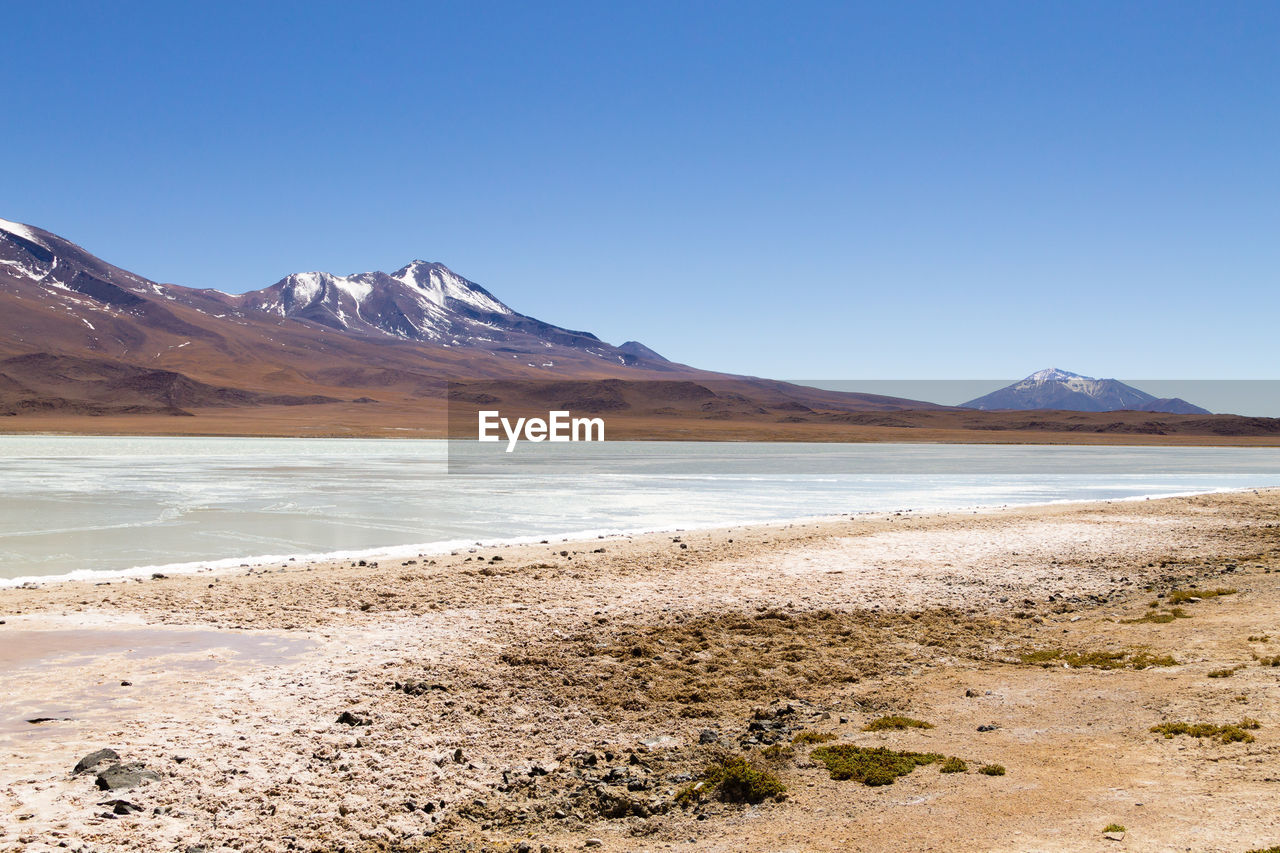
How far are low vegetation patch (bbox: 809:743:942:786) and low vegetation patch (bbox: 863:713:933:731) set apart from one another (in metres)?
0.47

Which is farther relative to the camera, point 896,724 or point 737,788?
point 896,724

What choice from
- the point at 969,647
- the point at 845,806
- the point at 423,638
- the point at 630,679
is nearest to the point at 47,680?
the point at 423,638

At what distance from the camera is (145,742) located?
636cm

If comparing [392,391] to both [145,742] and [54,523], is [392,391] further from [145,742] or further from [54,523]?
[145,742]

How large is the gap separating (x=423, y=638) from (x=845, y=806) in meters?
5.32

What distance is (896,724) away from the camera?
6738mm

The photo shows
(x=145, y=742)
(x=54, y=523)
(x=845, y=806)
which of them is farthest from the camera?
(x=54, y=523)

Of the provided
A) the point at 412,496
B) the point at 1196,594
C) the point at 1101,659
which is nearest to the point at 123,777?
the point at 1101,659

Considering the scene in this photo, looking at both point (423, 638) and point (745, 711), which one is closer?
point (745, 711)

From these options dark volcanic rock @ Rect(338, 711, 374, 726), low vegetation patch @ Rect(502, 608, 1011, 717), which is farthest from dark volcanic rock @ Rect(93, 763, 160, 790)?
low vegetation patch @ Rect(502, 608, 1011, 717)

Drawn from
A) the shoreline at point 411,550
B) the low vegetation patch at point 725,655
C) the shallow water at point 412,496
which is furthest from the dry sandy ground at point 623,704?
the shallow water at point 412,496

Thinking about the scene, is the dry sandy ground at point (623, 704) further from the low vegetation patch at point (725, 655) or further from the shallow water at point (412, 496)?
the shallow water at point (412, 496)

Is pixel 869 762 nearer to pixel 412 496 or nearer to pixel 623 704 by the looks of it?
pixel 623 704

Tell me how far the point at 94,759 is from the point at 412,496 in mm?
20249
